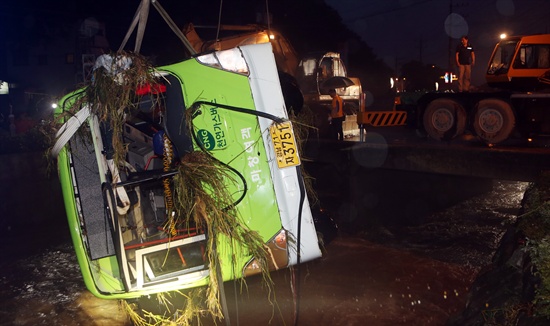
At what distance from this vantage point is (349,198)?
11.3m

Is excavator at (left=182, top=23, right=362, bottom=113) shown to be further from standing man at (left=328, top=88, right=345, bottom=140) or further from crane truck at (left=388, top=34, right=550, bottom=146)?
crane truck at (left=388, top=34, right=550, bottom=146)

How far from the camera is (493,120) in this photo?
10500 mm

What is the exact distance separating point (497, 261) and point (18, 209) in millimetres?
10045

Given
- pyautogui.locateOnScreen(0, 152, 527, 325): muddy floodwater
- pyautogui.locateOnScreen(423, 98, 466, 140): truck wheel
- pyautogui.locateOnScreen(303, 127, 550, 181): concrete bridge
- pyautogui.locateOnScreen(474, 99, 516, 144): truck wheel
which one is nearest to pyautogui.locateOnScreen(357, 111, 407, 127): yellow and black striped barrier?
pyautogui.locateOnScreen(423, 98, 466, 140): truck wheel

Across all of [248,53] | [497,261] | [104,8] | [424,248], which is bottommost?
[424,248]

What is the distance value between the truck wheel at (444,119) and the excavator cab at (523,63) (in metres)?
1.08

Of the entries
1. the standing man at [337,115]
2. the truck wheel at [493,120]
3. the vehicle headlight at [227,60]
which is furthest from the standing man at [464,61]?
the vehicle headlight at [227,60]

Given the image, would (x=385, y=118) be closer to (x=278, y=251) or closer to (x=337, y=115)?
(x=337, y=115)

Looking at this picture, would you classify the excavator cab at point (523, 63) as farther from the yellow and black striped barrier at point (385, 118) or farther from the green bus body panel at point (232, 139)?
the green bus body panel at point (232, 139)

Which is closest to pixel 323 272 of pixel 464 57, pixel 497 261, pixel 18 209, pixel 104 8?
pixel 497 261

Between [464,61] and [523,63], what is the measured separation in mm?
2358

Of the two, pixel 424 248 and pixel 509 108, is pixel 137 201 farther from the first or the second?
pixel 509 108

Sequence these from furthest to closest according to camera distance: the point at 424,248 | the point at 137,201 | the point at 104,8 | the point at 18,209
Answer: the point at 104,8 → the point at 18,209 → the point at 424,248 → the point at 137,201

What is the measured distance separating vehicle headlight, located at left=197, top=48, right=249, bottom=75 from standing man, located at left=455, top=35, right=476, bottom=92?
33.3 feet
